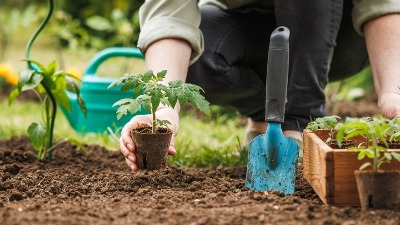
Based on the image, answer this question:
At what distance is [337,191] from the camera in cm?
184

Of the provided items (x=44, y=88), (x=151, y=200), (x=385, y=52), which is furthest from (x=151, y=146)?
(x=385, y=52)

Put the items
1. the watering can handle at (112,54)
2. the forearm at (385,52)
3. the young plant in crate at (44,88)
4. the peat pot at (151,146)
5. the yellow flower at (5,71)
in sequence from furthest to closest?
1. the yellow flower at (5,71)
2. the watering can handle at (112,54)
3. the young plant in crate at (44,88)
4. the forearm at (385,52)
5. the peat pot at (151,146)

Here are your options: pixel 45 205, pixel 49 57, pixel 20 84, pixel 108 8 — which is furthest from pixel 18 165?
pixel 49 57

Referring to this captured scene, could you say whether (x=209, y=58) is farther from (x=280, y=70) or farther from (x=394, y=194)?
(x=394, y=194)

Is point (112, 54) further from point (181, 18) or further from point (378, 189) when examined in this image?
point (378, 189)

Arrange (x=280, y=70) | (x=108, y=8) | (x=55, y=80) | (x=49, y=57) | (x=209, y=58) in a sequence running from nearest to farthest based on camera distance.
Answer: (x=280, y=70)
(x=55, y=80)
(x=209, y=58)
(x=108, y=8)
(x=49, y=57)

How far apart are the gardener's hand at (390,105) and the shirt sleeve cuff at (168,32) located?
0.69 m

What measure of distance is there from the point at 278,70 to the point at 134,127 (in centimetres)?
51

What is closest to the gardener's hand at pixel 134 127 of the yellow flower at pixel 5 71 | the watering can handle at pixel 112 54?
the watering can handle at pixel 112 54

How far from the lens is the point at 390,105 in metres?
2.29

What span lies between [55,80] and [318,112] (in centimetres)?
104

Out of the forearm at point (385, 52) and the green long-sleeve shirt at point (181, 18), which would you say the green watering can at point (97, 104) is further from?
the forearm at point (385, 52)

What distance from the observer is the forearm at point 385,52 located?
2.37 metres

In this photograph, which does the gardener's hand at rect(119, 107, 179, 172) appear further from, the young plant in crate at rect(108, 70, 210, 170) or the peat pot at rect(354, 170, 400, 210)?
the peat pot at rect(354, 170, 400, 210)
